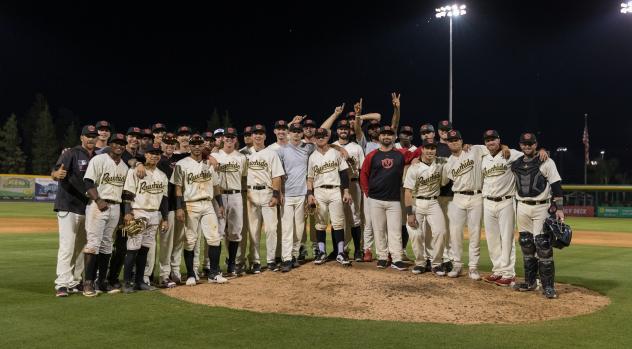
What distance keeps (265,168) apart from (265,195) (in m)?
0.39

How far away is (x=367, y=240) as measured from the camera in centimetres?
848

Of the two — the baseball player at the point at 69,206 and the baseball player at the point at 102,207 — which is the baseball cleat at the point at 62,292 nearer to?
the baseball player at the point at 69,206

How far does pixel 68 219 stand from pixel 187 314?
2.26 m

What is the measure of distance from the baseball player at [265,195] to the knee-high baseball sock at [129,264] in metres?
1.81

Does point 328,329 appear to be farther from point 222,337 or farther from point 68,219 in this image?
point 68,219

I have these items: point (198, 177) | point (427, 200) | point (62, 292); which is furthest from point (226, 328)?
point (427, 200)

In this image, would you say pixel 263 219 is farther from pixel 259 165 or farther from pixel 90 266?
pixel 90 266

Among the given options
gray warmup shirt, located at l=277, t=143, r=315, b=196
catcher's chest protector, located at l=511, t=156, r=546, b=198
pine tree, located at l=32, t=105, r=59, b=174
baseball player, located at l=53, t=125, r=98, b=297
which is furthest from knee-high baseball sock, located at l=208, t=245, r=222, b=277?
pine tree, located at l=32, t=105, r=59, b=174

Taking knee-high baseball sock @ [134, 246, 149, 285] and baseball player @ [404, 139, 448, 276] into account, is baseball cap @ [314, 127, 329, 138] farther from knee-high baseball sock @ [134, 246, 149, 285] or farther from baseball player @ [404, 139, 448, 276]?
knee-high baseball sock @ [134, 246, 149, 285]

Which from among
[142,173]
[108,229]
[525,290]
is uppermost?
[142,173]

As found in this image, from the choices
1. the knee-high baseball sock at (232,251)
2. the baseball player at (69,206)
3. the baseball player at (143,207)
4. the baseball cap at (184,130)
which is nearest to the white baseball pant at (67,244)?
the baseball player at (69,206)

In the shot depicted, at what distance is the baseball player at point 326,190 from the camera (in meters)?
8.05

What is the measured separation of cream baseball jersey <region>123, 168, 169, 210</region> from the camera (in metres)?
6.90

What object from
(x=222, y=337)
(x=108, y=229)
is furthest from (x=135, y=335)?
(x=108, y=229)
